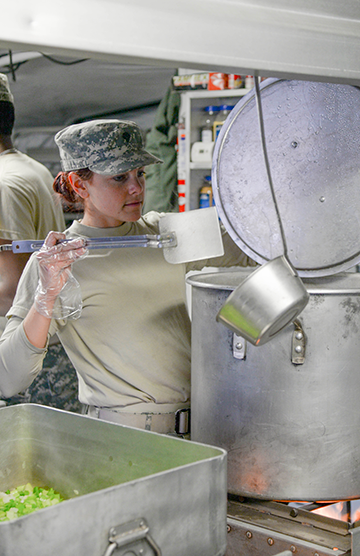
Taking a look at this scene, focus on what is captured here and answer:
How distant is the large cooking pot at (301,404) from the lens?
1.03 metres

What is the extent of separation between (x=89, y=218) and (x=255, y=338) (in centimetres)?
88

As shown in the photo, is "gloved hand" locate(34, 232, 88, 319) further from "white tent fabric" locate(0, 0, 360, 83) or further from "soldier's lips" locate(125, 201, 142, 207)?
"white tent fabric" locate(0, 0, 360, 83)

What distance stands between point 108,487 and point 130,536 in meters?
0.17

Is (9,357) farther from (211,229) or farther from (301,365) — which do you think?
(301,365)

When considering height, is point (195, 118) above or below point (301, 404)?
above

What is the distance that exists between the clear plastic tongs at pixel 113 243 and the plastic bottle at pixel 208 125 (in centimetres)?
219

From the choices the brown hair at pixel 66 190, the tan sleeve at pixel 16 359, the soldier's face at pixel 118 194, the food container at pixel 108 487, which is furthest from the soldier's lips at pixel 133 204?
the food container at pixel 108 487

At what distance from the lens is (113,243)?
1.18 m

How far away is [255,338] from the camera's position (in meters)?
0.84

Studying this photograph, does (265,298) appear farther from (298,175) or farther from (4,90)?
(4,90)

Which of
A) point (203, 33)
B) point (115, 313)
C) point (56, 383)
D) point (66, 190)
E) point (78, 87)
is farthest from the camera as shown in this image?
point (78, 87)

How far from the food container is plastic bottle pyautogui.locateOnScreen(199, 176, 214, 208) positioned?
2487 mm

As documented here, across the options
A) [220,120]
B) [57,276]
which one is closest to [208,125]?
[220,120]

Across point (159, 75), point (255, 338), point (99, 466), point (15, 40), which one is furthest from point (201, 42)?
point (159, 75)
